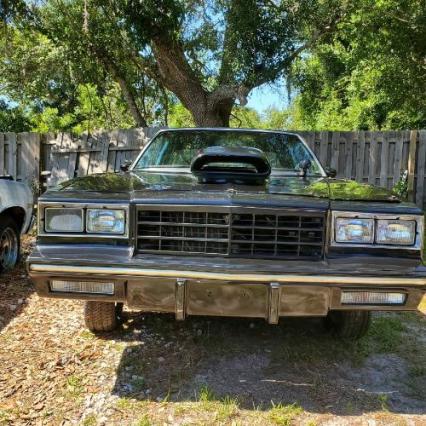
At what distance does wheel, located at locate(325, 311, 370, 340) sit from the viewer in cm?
340

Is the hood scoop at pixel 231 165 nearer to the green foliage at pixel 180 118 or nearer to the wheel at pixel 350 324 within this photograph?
the wheel at pixel 350 324

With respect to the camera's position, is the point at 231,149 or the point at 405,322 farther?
the point at 405,322

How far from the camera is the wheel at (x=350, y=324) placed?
3400 millimetres

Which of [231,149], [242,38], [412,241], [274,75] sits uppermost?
[242,38]

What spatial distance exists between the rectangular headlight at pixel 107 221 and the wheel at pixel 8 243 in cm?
257

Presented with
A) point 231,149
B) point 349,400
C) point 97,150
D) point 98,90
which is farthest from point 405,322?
point 98,90

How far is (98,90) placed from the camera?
14227 mm

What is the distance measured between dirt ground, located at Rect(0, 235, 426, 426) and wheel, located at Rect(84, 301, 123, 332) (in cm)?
10

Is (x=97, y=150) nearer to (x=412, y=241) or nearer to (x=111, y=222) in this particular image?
(x=111, y=222)

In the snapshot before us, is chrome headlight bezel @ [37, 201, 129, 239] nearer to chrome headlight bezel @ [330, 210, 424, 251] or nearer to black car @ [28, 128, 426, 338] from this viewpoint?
black car @ [28, 128, 426, 338]

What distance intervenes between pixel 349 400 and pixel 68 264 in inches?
71.0

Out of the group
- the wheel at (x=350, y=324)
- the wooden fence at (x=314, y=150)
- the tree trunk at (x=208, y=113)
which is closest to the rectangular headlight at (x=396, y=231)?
the wheel at (x=350, y=324)

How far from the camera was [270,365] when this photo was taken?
3195 mm

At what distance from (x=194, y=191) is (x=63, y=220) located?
0.77m
